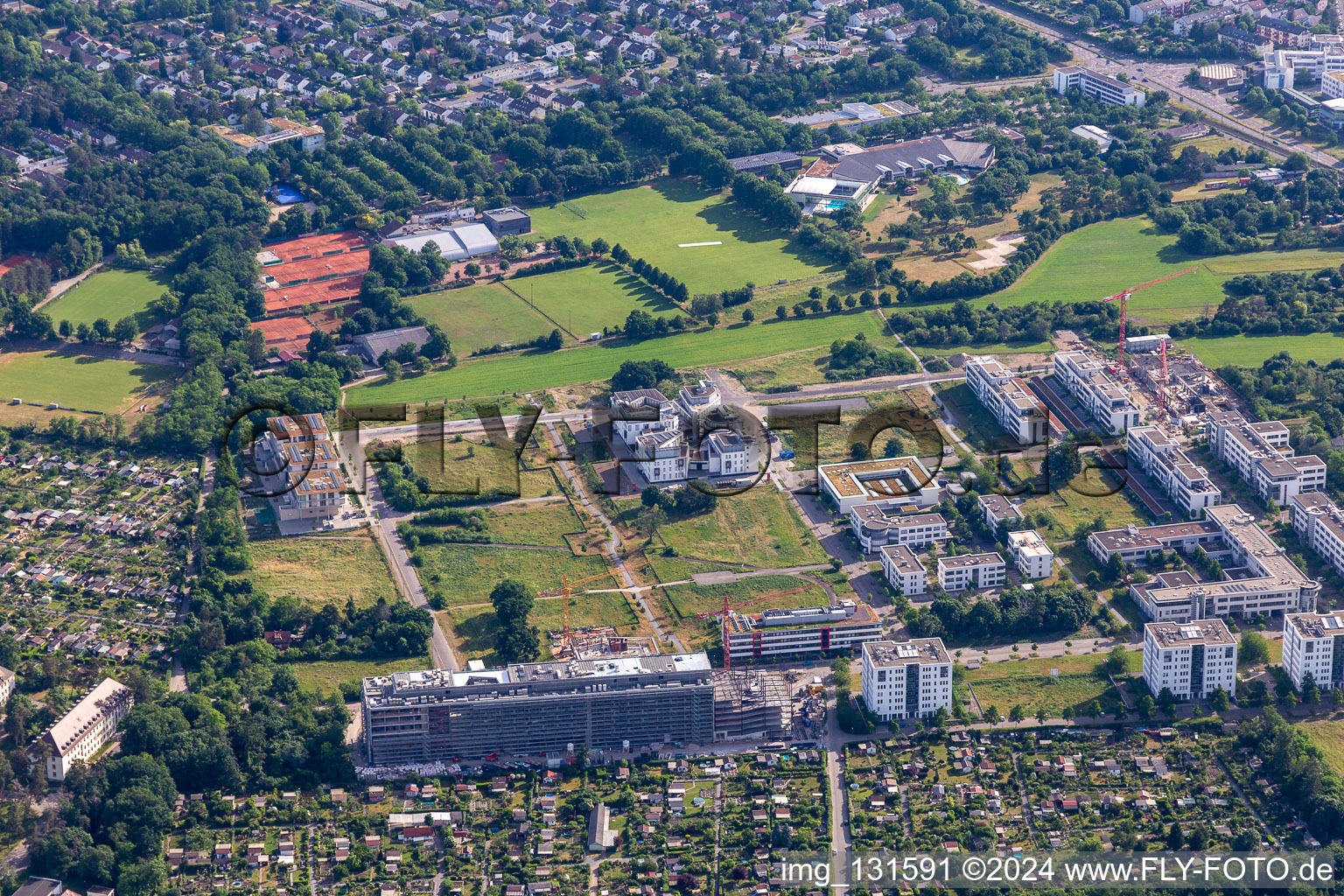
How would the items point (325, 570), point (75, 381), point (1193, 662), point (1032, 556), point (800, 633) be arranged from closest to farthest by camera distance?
point (1193, 662)
point (800, 633)
point (1032, 556)
point (325, 570)
point (75, 381)

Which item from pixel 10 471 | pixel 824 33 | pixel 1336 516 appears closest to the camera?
pixel 1336 516

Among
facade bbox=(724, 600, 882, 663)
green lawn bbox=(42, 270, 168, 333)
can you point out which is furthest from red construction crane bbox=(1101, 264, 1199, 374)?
green lawn bbox=(42, 270, 168, 333)

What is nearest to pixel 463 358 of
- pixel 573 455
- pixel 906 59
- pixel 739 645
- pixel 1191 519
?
pixel 573 455

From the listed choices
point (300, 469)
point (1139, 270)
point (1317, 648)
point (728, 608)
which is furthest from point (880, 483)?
point (1139, 270)

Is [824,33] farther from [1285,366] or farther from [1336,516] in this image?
[1336,516]

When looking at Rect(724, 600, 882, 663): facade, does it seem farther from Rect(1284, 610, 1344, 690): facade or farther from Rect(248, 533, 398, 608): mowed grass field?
Rect(1284, 610, 1344, 690): facade

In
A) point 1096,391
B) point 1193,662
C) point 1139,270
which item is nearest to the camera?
point 1193,662

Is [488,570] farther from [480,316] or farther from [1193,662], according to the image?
[1193,662]
